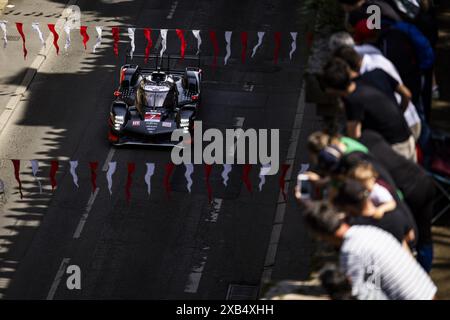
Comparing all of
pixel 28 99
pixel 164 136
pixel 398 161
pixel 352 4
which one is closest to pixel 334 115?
pixel 352 4

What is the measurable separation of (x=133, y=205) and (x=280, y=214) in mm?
3989

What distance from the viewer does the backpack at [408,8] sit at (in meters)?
20.9

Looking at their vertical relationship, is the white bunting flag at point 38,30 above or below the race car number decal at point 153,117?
below

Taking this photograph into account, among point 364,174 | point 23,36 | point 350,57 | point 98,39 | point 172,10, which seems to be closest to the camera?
point 364,174

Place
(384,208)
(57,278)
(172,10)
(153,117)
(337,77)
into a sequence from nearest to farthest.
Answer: (384,208) < (337,77) < (57,278) < (153,117) < (172,10)

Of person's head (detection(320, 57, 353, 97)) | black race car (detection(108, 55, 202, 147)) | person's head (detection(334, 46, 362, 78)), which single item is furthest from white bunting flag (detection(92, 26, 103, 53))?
person's head (detection(320, 57, 353, 97))

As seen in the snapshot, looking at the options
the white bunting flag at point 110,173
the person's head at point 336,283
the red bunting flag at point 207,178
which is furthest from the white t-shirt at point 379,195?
the white bunting flag at point 110,173

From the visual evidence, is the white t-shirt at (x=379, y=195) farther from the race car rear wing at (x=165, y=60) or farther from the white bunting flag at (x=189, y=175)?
the race car rear wing at (x=165, y=60)

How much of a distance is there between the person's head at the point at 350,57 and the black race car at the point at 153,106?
17469 millimetres

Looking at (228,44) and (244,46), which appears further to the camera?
(244,46)

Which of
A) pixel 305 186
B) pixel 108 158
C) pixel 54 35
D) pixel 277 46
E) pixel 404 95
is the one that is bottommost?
pixel 108 158

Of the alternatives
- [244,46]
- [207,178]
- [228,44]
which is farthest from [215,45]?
[207,178]

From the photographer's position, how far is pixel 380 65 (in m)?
18.2

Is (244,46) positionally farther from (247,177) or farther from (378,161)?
(378,161)
